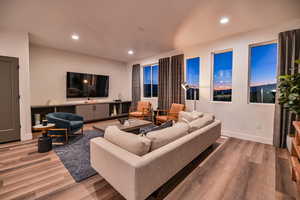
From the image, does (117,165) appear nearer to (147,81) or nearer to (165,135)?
(165,135)

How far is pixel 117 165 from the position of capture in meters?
1.32

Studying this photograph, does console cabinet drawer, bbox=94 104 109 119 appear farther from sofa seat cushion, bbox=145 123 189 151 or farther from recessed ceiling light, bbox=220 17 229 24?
recessed ceiling light, bbox=220 17 229 24

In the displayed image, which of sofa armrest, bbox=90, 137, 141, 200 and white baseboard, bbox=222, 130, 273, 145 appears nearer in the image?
sofa armrest, bbox=90, 137, 141, 200

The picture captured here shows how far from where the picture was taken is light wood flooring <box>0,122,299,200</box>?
154 centimetres

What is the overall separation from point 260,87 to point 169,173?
3.23 metres

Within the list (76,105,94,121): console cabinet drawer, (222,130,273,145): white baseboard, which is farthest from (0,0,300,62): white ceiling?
(222,130,273,145): white baseboard

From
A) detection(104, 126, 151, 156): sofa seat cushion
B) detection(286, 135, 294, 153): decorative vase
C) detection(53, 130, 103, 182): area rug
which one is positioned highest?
detection(104, 126, 151, 156): sofa seat cushion

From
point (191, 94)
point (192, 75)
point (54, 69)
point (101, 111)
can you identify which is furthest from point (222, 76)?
point (54, 69)

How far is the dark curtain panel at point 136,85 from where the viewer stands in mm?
5910

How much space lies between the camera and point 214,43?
377cm

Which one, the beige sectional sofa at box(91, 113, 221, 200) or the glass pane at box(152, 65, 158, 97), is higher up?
the glass pane at box(152, 65, 158, 97)

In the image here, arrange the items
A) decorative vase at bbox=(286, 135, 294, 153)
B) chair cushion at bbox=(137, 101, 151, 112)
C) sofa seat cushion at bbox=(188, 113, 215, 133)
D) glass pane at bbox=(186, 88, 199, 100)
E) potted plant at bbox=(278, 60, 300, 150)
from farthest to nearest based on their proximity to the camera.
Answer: chair cushion at bbox=(137, 101, 151, 112), glass pane at bbox=(186, 88, 199, 100), decorative vase at bbox=(286, 135, 294, 153), sofa seat cushion at bbox=(188, 113, 215, 133), potted plant at bbox=(278, 60, 300, 150)

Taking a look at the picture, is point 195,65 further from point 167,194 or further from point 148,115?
point 167,194

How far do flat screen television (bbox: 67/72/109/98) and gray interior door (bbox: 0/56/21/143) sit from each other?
1613 millimetres
